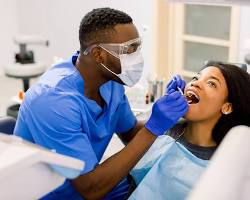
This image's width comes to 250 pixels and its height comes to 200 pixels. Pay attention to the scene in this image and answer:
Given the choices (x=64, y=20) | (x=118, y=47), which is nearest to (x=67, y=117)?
(x=118, y=47)

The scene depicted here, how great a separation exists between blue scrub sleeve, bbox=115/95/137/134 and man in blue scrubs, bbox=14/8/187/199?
88mm

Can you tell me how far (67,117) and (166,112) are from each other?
12.8 inches

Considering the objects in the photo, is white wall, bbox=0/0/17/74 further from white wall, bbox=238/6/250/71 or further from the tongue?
the tongue

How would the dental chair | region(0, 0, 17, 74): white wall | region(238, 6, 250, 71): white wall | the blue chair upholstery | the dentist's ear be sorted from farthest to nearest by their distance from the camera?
region(0, 0, 17, 74): white wall
region(238, 6, 250, 71): white wall
the blue chair upholstery
the dentist's ear
the dental chair

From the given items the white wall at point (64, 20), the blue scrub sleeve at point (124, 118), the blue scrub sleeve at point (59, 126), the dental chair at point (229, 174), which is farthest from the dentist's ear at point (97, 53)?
the white wall at point (64, 20)

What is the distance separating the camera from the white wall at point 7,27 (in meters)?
4.37

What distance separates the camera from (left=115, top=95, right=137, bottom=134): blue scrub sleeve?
5.27ft

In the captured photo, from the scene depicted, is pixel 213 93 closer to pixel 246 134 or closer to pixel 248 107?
pixel 248 107

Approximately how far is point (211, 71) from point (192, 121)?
0.20 metres

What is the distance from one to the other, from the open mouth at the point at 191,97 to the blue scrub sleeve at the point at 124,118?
10.4 inches

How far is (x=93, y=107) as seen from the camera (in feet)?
4.66

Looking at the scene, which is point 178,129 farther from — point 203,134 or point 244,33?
point 244,33

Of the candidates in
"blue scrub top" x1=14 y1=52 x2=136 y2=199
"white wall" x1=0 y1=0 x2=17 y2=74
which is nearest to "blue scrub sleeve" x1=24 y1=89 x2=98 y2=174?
"blue scrub top" x1=14 y1=52 x2=136 y2=199

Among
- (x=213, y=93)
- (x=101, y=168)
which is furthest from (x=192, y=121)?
(x=101, y=168)
